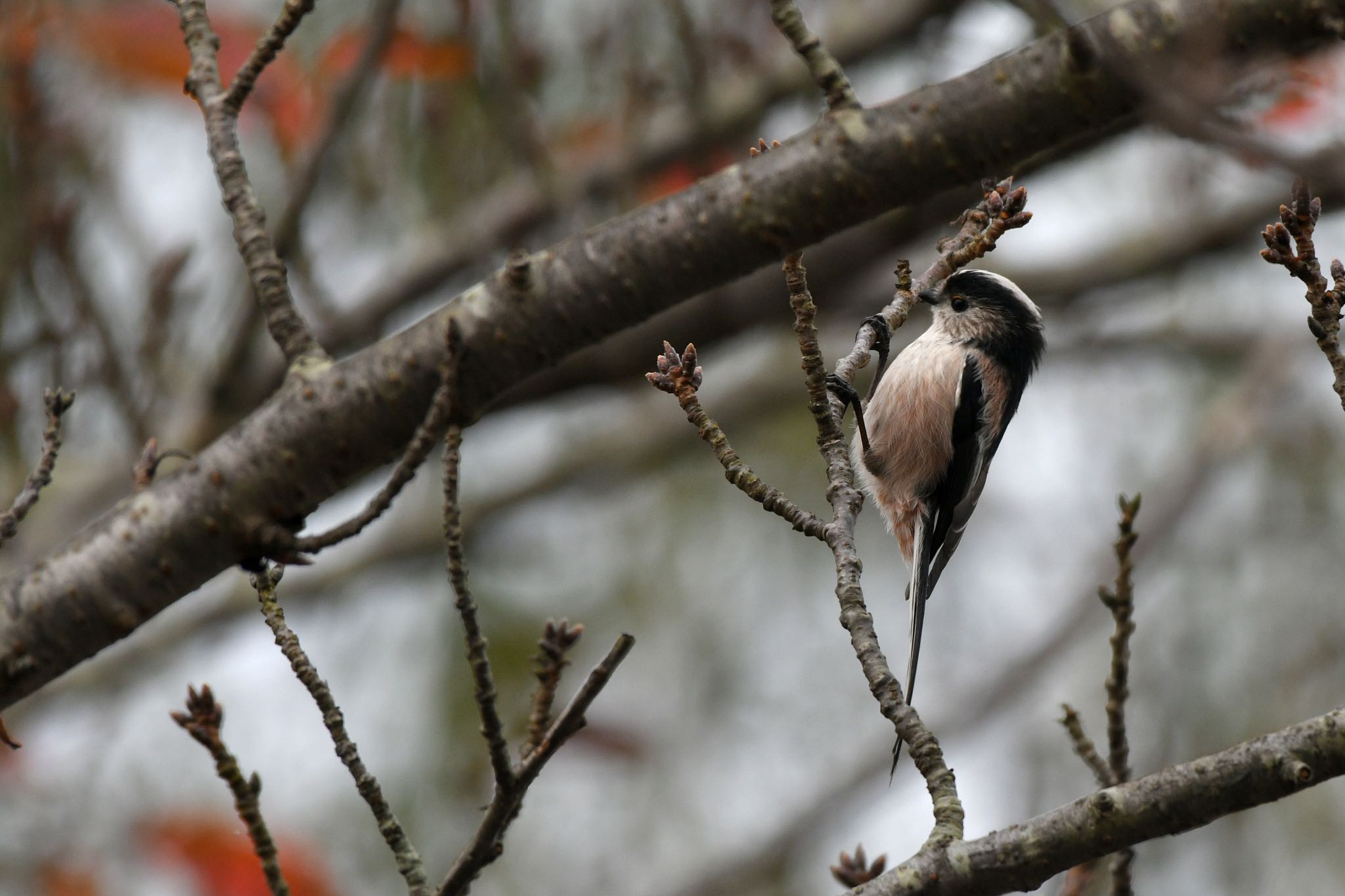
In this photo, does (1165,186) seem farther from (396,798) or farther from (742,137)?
(396,798)

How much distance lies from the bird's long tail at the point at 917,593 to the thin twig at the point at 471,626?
1215 millimetres

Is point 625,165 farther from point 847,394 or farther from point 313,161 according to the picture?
point 847,394

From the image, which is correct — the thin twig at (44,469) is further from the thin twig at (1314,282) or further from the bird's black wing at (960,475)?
the bird's black wing at (960,475)

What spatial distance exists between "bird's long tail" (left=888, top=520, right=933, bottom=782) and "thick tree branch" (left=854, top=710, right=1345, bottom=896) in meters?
1.02

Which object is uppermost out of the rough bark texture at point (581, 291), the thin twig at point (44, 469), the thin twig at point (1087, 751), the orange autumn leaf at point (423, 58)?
the orange autumn leaf at point (423, 58)

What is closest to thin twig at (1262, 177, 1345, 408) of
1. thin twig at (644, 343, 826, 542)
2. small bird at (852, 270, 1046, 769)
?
thin twig at (644, 343, 826, 542)

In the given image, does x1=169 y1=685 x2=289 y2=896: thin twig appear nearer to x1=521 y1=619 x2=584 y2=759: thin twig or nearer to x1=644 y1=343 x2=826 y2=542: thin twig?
x1=521 y1=619 x2=584 y2=759: thin twig

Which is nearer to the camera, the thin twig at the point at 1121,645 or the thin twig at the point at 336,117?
the thin twig at the point at 1121,645

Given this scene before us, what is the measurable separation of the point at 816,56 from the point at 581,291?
0.53 meters

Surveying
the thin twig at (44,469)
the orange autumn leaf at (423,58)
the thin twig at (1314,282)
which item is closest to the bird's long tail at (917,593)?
the thin twig at (1314,282)

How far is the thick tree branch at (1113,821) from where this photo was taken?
1.57 metres

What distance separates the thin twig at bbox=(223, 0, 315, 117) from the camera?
6.79 feet

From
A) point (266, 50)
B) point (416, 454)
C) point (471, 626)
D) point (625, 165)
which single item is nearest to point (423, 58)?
point (625, 165)

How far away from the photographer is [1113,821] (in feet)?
5.19
